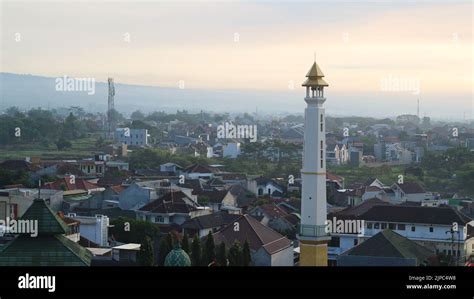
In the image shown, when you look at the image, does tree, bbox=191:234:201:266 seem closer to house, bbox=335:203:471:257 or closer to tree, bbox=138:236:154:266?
tree, bbox=138:236:154:266

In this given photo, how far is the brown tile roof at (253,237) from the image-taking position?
53.3 feet

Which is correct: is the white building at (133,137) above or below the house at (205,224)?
above

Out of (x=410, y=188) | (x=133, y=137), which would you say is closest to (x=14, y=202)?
(x=410, y=188)

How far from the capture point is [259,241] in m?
16.3

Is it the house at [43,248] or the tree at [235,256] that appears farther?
the tree at [235,256]

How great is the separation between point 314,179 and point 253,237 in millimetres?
3431

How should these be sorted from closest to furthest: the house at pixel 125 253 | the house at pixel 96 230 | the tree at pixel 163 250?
the tree at pixel 163 250 < the house at pixel 125 253 < the house at pixel 96 230

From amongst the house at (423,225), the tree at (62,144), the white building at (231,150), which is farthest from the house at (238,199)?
the tree at (62,144)

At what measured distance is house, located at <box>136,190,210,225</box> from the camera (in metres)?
20.8

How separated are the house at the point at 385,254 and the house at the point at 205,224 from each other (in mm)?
4895

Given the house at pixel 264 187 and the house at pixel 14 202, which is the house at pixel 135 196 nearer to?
the house at pixel 14 202

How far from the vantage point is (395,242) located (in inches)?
594

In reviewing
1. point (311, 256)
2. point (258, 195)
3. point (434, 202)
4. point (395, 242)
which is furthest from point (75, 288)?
point (258, 195)

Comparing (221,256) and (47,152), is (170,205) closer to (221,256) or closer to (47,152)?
(221,256)
